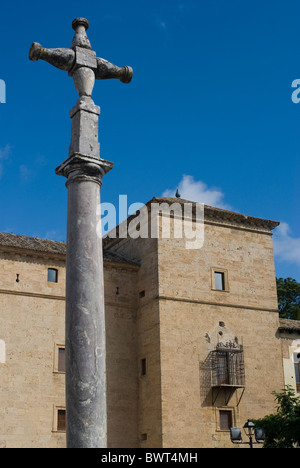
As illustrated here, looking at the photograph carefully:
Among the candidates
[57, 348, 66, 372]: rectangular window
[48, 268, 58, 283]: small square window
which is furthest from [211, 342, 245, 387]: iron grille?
[48, 268, 58, 283]: small square window

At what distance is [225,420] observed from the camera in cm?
2570

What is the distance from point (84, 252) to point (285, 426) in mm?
13917

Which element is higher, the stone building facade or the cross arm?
the cross arm

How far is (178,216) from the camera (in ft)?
90.6

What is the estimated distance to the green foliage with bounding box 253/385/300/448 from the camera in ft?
67.8

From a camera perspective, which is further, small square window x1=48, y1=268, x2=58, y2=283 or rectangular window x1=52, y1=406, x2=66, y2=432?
small square window x1=48, y1=268, x2=58, y2=283

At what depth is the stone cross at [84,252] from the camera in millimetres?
9320

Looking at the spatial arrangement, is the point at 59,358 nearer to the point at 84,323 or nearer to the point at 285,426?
the point at 285,426

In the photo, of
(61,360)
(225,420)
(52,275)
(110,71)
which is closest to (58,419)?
(61,360)

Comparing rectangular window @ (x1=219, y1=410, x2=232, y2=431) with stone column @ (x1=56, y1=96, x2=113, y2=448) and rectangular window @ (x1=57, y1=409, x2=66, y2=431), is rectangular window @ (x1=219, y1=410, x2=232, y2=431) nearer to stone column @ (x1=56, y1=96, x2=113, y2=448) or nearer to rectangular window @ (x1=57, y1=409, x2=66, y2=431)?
rectangular window @ (x1=57, y1=409, x2=66, y2=431)

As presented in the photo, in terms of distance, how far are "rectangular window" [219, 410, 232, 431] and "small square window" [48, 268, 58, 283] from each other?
28.8 ft

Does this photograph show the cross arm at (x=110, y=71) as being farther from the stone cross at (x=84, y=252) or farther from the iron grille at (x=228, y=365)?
the iron grille at (x=228, y=365)
